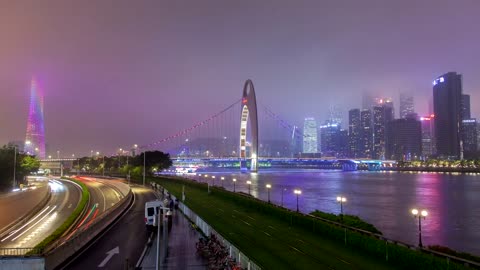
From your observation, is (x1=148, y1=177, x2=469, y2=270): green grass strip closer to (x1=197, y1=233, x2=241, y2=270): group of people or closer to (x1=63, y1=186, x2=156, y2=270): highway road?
(x1=197, y1=233, x2=241, y2=270): group of people

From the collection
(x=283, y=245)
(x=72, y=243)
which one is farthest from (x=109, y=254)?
(x=283, y=245)

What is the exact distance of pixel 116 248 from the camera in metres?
21.7

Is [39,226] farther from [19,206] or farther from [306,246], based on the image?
[306,246]

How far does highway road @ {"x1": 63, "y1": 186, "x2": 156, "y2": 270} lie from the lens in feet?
60.1

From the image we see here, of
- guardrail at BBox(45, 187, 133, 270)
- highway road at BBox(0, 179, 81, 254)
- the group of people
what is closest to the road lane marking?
guardrail at BBox(45, 187, 133, 270)

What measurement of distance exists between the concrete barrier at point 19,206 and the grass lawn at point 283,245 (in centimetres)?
1679

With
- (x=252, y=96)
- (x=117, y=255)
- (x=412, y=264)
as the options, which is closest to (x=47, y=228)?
(x=117, y=255)

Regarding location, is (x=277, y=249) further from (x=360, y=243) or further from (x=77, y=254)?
(x=77, y=254)

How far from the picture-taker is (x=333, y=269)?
17.9 meters

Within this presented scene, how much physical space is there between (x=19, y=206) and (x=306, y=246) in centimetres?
3862

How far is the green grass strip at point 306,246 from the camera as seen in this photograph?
18422 millimetres

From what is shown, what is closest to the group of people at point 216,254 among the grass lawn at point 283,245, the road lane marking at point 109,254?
the grass lawn at point 283,245

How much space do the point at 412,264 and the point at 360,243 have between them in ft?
12.6

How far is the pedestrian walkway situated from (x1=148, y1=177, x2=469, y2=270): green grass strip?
7.21ft
